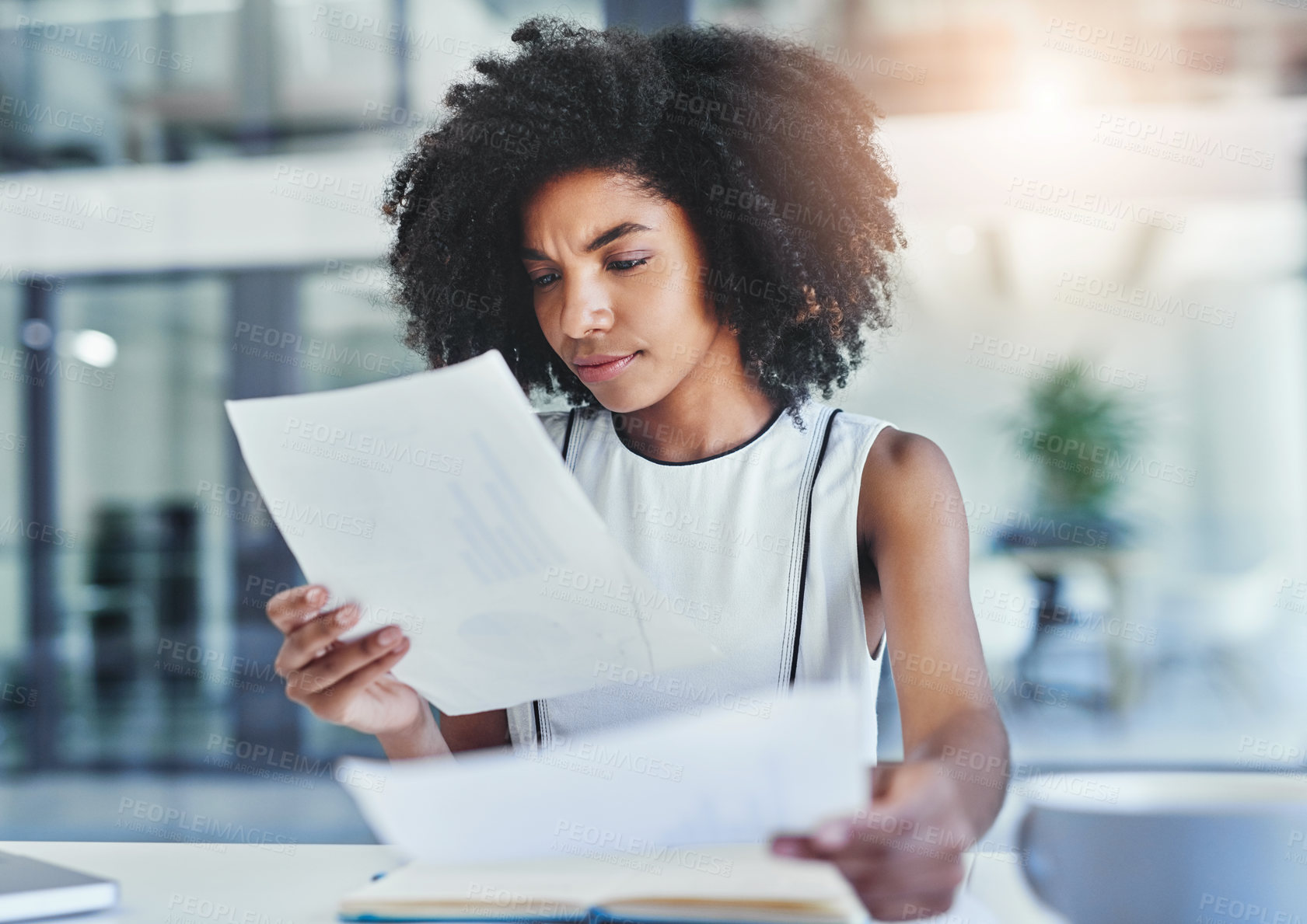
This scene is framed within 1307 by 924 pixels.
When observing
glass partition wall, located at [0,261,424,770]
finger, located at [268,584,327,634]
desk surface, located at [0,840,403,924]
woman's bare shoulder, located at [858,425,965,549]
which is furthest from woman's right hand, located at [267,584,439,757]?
glass partition wall, located at [0,261,424,770]

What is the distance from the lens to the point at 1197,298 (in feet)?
10.8

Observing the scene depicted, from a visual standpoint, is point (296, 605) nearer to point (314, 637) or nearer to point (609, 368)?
point (314, 637)

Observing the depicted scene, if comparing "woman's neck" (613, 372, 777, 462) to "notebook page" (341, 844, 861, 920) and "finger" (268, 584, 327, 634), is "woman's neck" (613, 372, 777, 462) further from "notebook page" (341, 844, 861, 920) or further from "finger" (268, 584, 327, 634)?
"notebook page" (341, 844, 861, 920)

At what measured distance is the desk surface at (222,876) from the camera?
72 cm

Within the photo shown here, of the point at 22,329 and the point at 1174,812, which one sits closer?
the point at 1174,812

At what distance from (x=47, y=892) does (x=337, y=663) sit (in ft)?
0.79

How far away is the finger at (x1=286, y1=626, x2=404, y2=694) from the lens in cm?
83

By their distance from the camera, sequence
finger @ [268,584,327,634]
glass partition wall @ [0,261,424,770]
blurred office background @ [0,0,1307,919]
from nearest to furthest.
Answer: finger @ [268,584,327,634]
blurred office background @ [0,0,1307,919]
glass partition wall @ [0,261,424,770]

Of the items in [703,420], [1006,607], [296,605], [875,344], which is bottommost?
[1006,607]

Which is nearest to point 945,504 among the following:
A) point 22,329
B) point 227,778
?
point 227,778

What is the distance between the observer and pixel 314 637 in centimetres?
83

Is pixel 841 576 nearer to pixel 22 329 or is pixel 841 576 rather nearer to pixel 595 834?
pixel 595 834

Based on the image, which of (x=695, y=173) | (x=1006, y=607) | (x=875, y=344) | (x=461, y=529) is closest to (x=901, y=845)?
(x=461, y=529)

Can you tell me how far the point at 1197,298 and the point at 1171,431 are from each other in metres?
0.42
